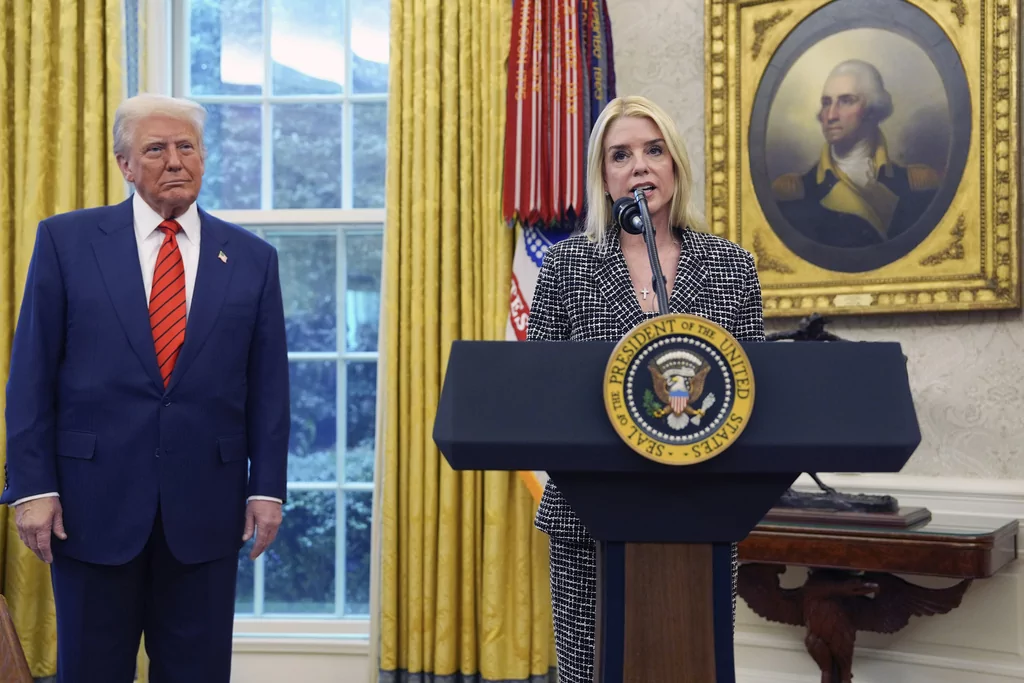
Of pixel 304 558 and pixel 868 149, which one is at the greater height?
pixel 868 149

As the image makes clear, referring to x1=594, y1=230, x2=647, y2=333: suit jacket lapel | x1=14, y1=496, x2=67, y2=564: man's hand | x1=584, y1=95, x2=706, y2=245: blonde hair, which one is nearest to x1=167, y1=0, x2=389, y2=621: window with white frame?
x1=14, y1=496, x2=67, y2=564: man's hand

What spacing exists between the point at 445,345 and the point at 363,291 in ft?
1.75

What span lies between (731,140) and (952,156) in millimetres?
695

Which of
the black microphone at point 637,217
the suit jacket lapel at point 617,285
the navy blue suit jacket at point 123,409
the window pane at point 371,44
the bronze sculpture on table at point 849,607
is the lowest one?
the bronze sculpture on table at point 849,607

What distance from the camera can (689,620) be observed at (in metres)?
1.12

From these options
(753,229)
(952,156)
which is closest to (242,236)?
(753,229)

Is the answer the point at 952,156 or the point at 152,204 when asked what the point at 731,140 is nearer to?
the point at 952,156

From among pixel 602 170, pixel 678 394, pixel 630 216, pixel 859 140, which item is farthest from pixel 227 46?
pixel 678 394

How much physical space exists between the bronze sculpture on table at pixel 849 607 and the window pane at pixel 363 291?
176 centimetres

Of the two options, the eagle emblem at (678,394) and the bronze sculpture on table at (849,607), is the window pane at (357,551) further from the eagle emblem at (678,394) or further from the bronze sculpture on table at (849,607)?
the eagle emblem at (678,394)

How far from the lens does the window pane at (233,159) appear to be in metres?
3.90

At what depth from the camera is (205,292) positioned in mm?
2164

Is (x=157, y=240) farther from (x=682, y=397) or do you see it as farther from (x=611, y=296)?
(x=682, y=397)

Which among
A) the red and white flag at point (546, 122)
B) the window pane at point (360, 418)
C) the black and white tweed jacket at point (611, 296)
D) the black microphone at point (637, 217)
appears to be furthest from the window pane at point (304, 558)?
the black microphone at point (637, 217)
